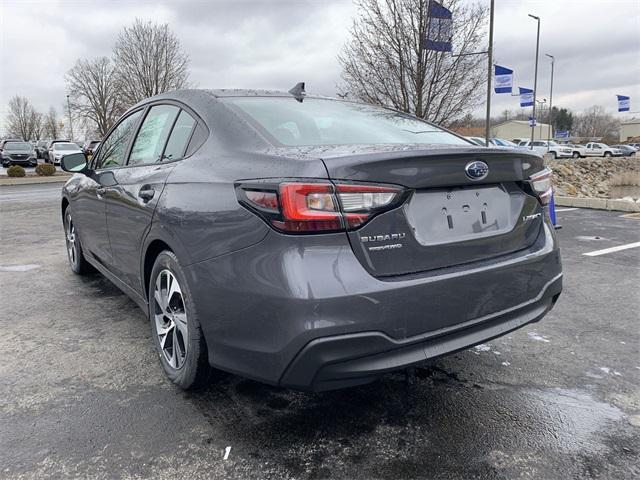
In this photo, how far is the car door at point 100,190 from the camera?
3.74m

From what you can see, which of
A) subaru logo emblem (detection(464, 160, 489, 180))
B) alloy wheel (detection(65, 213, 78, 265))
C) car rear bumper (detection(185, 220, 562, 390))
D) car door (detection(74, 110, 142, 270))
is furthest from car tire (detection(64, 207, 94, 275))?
subaru logo emblem (detection(464, 160, 489, 180))

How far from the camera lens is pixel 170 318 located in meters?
2.80

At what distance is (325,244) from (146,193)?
4.70ft

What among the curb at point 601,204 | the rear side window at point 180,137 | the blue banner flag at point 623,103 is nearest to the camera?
the rear side window at point 180,137

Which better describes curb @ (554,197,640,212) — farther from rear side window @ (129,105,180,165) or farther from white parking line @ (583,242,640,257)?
rear side window @ (129,105,180,165)

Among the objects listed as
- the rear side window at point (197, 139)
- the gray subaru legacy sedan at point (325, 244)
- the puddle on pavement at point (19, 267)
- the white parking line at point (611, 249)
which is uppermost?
the rear side window at point (197, 139)

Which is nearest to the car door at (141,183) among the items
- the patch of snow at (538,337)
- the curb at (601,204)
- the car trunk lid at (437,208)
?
the car trunk lid at (437,208)

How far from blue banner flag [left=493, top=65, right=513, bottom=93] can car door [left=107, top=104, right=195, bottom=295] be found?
15.3 metres

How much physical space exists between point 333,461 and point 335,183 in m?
1.17

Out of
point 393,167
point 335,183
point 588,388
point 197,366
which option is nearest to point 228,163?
point 335,183

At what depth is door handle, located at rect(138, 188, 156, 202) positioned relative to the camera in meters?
2.86

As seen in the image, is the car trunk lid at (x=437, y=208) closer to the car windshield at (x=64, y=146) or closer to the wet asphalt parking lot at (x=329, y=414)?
the wet asphalt parking lot at (x=329, y=414)

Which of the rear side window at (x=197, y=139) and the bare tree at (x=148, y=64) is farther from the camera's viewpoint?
the bare tree at (x=148, y=64)

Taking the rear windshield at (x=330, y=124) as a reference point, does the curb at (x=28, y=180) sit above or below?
below
